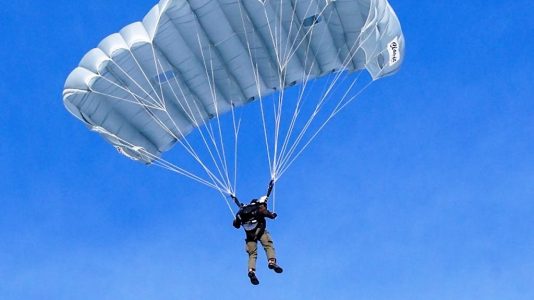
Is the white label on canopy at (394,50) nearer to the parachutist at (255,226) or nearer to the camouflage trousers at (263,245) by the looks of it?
the parachutist at (255,226)

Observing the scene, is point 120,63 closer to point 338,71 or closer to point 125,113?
point 125,113

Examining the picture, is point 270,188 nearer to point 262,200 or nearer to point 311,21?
point 262,200

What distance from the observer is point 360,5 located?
2369cm

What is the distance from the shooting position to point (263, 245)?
21.6 meters

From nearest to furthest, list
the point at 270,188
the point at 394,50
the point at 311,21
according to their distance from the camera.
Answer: the point at 270,188
the point at 394,50
the point at 311,21

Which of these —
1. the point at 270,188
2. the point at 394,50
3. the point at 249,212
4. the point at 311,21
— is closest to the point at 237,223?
the point at 249,212

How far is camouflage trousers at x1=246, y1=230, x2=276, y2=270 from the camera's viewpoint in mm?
21484

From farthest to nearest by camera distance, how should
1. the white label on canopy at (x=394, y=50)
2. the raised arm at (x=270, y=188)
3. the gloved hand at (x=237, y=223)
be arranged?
the white label on canopy at (x=394, y=50)
the raised arm at (x=270, y=188)
the gloved hand at (x=237, y=223)

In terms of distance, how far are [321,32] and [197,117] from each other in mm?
3262

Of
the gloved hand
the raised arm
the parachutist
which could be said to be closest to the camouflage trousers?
the parachutist

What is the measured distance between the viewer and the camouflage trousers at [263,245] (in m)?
21.5

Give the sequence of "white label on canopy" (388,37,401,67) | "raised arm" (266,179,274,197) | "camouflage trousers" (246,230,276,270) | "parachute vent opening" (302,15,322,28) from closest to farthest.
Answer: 1. "camouflage trousers" (246,230,276,270)
2. "raised arm" (266,179,274,197)
3. "white label on canopy" (388,37,401,67)
4. "parachute vent opening" (302,15,322,28)

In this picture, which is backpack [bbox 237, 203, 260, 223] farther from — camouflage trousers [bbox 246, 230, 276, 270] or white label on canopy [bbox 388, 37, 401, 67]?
white label on canopy [bbox 388, 37, 401, 67]

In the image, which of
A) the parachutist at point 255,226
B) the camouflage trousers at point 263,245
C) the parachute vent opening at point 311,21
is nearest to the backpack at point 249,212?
the parachutist at point 255,226
